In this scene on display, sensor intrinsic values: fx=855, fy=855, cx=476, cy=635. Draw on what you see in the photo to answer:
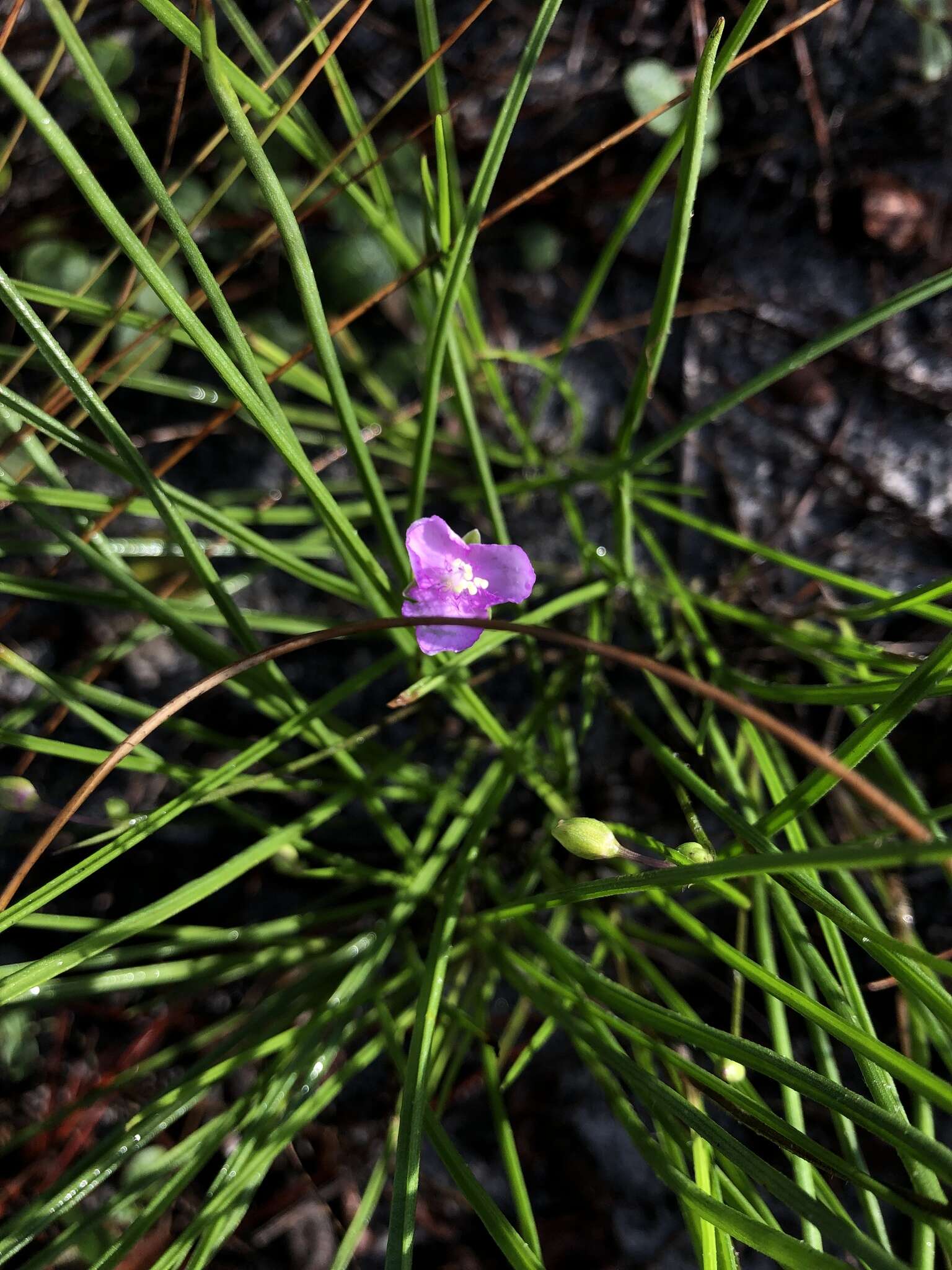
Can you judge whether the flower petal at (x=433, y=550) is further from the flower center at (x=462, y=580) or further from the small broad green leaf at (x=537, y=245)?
the small broad green leaf at (x=537, y=245)

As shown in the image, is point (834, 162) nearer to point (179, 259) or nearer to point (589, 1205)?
point (179, 259)

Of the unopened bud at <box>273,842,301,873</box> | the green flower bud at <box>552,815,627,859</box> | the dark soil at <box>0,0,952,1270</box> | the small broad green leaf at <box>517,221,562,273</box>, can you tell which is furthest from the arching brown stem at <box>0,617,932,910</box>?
the small broad green leaf at <box>517,221,562,273</box>

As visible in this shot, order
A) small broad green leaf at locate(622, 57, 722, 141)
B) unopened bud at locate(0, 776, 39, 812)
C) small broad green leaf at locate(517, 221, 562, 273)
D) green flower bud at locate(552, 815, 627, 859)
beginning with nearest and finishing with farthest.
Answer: green flower bud at locate(552, 815, 627, 859) → unopened bud at locate(0, 776, 39, 812) → small broad green leaf at locate(622, 57, 722, 141) → small broad green leaf at locate(517, 221, 562, 273)

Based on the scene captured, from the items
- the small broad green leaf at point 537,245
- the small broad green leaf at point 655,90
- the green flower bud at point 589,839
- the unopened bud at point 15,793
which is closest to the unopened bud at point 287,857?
the unopened bud at point 15,793

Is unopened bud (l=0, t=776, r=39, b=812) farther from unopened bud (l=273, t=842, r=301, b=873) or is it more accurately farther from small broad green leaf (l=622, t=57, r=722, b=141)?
small broad green leaf (l=622, t=57, r=722, b=141)

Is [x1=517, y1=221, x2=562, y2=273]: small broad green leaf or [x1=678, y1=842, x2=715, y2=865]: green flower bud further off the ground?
[x1=517, y1=221, x2=562, y2=273]: small broad green leaf

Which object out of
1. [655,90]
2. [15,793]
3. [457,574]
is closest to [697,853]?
[457,574]

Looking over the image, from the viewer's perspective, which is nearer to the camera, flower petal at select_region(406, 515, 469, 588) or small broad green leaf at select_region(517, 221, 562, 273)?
flower petal at select_region(406, 515, 469, 588)
